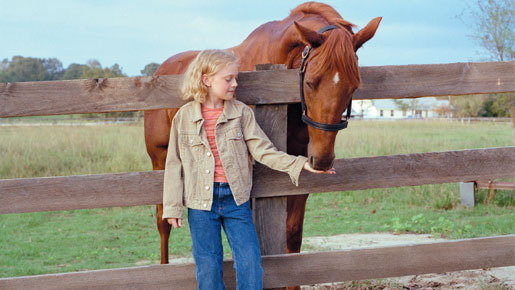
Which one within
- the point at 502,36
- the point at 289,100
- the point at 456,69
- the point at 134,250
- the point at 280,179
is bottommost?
the point at 134,250

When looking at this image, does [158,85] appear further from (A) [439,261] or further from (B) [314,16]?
(A) [439,261]

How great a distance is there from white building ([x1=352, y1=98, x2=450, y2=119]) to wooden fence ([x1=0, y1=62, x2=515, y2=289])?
64520mm

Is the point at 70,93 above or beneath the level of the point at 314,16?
beneath

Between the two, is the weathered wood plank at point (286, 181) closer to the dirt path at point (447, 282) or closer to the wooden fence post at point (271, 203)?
the wooden fence post at point (271, 203)

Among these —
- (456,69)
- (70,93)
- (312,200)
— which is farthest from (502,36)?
(70,93)

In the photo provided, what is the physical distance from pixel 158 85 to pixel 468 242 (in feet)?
7.74

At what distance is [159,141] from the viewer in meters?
5.18

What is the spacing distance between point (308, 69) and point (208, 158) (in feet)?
2.57

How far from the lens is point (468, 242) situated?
126 inches

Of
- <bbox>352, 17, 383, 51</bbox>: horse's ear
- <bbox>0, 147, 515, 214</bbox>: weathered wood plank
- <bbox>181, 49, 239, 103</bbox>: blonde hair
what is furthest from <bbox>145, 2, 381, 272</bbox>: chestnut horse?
<bbox>181, 49, 239, 103</bbox>: blonde hair

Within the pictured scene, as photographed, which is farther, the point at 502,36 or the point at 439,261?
the point at 502,36

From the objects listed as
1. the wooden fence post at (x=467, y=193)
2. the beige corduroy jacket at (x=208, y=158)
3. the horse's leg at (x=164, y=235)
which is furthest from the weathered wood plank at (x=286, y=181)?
the wooden fence post at (x=467, y=193)

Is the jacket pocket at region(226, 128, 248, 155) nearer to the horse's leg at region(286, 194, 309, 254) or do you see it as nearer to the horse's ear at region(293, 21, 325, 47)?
the horse's ear at region(293, 21, 325, 47)

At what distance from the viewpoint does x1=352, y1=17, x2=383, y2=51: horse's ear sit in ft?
9.26
